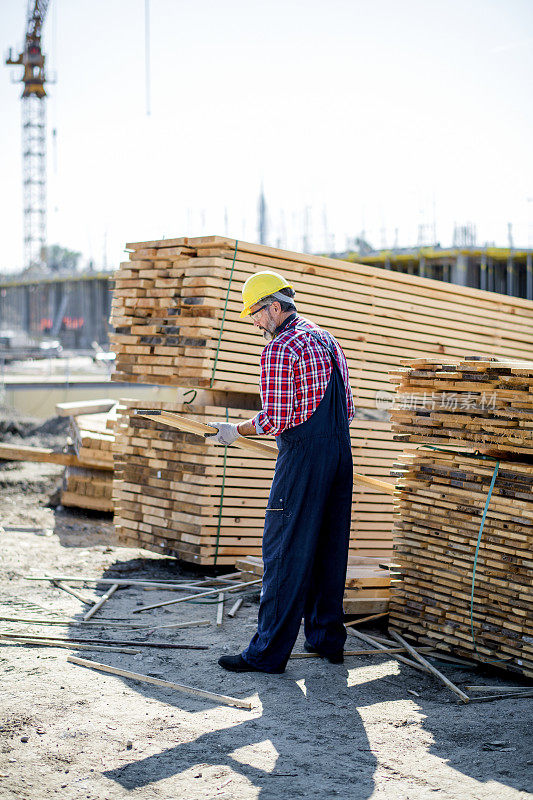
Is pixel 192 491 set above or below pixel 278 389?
below

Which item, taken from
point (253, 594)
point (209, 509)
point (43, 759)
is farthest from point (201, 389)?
point (43, 759)

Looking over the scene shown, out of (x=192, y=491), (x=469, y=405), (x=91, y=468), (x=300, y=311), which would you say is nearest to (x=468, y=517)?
(x=469, y=405)

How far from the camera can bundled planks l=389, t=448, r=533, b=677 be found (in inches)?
183

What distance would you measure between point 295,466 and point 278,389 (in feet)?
1.50

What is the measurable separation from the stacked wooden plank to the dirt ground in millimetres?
3799

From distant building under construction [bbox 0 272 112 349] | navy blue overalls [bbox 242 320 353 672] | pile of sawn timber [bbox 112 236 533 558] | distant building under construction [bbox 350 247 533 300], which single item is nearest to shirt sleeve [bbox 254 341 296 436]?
navy blue overalls [bbox 242 320 353 672]

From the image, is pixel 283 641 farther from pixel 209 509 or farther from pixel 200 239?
pixel 200 239

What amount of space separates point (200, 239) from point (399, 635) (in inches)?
144

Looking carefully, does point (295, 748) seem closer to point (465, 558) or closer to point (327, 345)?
point (465, 558)

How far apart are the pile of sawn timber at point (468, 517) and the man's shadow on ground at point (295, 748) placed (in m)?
0.82

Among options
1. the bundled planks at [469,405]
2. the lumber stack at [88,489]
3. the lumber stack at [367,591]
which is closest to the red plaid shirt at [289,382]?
the bundled planks at [469,405]

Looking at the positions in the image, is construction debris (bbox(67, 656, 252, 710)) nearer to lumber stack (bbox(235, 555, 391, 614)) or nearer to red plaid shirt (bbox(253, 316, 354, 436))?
red plaid shirt (bbox(253, 316, 354, 436))

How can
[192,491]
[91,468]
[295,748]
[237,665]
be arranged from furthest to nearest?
[91,468] < [192,491] < [237,665] < [295,748]

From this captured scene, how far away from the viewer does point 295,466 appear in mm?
4457
